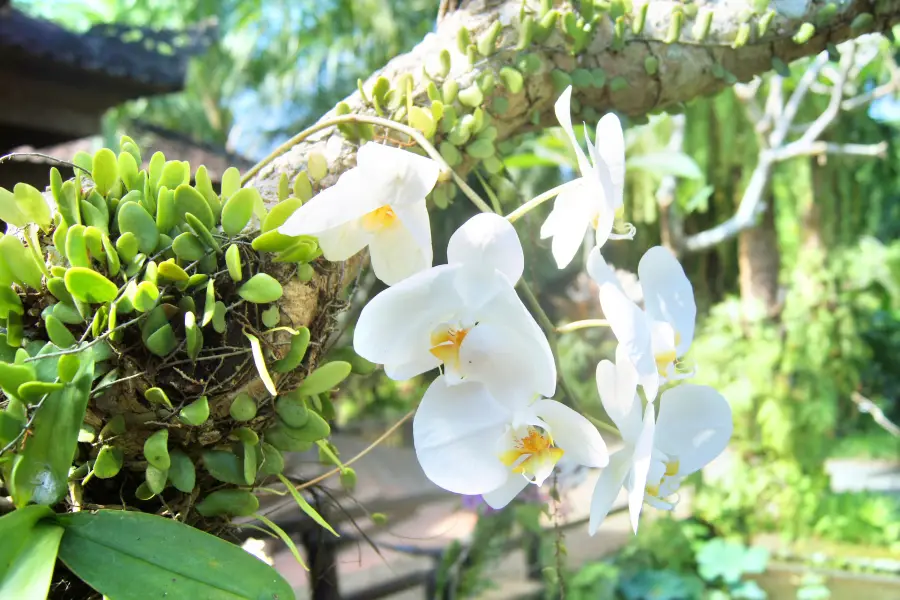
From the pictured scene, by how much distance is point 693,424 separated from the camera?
1.17ft

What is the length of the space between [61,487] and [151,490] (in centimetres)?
5

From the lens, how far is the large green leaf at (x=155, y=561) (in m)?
0.31

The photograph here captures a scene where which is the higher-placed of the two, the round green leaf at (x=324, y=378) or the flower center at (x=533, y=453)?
the round green leaf at (x=324, y=378)

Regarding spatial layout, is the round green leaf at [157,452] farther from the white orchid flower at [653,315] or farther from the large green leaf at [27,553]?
the white orchid flower at [653,315]

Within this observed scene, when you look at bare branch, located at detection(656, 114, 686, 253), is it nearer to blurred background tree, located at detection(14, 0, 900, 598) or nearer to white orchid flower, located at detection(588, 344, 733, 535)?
blurred background tree, located at detection(14, 0, 900, 598)

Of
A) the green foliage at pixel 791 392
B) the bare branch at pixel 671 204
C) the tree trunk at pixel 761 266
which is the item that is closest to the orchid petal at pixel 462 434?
the bare branch at pixel 671 204

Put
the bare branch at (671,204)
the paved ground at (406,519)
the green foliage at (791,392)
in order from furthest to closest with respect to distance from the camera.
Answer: the green foliage at (791,392), the bare branch at (671,204), the paved ground at (406,519)

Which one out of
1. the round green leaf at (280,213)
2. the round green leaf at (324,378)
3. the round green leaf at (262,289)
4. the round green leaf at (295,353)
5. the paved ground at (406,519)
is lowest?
the paved ground at (406,519)

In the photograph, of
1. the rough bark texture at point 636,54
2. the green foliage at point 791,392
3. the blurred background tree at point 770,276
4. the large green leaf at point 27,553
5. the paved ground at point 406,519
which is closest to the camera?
the large green leaf at point 27,553

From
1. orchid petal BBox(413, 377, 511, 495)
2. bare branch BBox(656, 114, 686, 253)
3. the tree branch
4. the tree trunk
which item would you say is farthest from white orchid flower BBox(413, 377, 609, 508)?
the tree trunk

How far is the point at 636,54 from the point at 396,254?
338 millimetres

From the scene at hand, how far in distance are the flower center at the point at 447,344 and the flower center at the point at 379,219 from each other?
0.07 meters

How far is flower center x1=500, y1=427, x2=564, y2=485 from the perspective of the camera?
0.31 m

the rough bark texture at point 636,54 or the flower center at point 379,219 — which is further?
the rough bark texture at point 636,54
